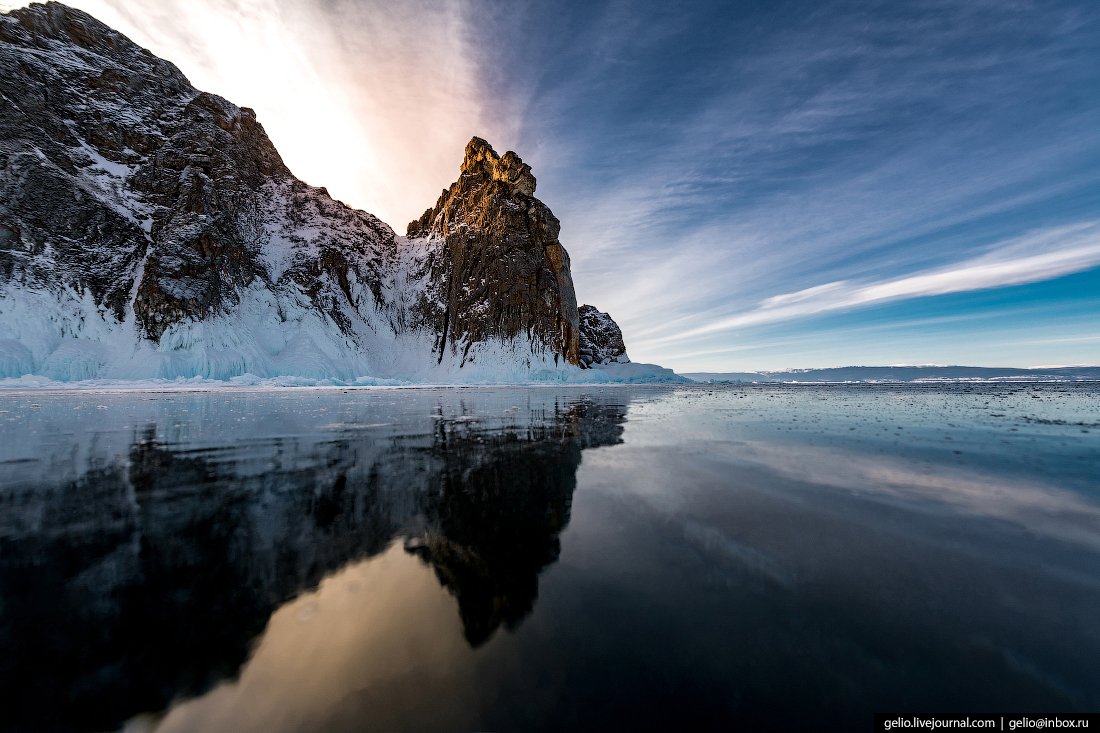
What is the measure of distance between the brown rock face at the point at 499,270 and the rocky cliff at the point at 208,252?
1.07ft

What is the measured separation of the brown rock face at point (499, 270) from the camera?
67.1 m

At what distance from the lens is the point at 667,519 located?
482 cm

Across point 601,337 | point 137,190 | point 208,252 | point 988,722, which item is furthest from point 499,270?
point 988,722

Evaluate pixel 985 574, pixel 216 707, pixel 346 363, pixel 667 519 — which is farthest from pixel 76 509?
pixel 346 363

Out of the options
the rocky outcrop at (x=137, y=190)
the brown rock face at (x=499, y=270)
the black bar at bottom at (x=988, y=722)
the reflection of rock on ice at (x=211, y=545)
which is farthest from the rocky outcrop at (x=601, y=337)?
the black bar at bottom at (x=988, y=722)

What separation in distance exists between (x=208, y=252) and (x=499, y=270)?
3868cm

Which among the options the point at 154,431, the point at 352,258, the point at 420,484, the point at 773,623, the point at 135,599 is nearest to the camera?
the point at 773,623

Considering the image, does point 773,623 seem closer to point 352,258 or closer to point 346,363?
point 346,363

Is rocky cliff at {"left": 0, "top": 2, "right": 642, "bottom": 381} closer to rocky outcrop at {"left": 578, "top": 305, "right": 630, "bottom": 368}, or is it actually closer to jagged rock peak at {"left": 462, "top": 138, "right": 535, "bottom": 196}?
jagged rock peak at {"left": 462, "top": 138, "right": 535, "bottom": 196}

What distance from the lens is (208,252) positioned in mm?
48250

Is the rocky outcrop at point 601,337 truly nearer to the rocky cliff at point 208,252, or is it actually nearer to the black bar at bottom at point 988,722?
the rocky cliff at point 208,252

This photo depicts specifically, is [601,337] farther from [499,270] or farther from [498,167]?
[498,167]

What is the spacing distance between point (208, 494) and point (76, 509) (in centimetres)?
132

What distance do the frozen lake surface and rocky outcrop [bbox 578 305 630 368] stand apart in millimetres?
102221
